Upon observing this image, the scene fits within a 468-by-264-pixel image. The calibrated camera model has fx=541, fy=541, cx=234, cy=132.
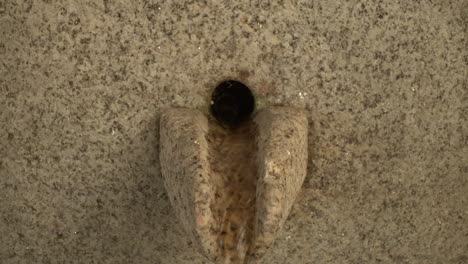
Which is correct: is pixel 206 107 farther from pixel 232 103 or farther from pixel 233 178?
pixel 233 178

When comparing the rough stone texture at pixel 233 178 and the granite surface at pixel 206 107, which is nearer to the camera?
the rough stone texture at pixel 233 178

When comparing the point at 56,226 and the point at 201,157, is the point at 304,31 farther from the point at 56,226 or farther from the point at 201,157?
the point at 56,226

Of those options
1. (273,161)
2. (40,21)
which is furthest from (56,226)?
(273,161)

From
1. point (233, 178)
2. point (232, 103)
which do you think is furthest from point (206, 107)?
point (233, 178)

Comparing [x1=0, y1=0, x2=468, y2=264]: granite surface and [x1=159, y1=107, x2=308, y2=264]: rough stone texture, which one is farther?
Result: [x1=0, y1=0, x2=468, y2=264]: granite surface
